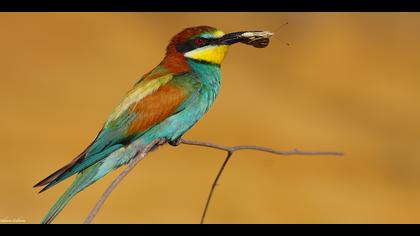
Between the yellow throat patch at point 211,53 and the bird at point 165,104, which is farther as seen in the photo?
the yellow throat patch at point 211,53

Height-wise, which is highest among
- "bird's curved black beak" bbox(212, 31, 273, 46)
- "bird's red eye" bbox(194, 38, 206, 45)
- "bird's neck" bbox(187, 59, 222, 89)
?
"bird's curved black beak" bbox(212, 31, 273, 46)

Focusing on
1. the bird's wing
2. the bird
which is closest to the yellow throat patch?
the bird

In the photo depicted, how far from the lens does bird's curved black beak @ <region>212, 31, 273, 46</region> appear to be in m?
2.74

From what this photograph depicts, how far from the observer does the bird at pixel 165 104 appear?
2.82 meters

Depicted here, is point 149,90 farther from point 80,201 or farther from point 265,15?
point 265,15

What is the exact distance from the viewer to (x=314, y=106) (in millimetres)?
11344

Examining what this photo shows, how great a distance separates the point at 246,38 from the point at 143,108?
0.46m

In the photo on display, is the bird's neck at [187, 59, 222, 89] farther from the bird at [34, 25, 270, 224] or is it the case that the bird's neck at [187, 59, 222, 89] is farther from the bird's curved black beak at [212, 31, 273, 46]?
the bird's curved black beak at [212, 31, 273, 46]

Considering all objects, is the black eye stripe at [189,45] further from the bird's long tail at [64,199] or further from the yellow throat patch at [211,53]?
the bird's long tail at [64,199]

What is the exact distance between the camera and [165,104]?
2959 mm

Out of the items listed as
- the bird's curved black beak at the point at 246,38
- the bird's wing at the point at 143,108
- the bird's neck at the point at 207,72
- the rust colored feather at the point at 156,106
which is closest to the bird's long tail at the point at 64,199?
the bird's wing at the point at 143,108

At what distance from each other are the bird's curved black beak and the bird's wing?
200 mm

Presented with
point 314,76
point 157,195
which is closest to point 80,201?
point 157,195

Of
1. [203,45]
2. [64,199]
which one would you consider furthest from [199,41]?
[64,199]
